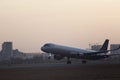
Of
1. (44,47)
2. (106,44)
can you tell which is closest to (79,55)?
(44,47)

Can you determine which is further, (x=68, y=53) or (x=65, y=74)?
(x=68, y=53)

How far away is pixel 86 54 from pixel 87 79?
2696 inches

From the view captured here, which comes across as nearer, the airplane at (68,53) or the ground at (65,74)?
the ground at (65,74)

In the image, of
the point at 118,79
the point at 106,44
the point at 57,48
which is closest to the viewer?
the point at 118,79

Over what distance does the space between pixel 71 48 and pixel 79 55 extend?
10.3ft

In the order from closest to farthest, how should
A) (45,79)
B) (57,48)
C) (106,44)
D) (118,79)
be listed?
1. (118,79)
2. (45,79)
3. (57,48)
4. (106,44)

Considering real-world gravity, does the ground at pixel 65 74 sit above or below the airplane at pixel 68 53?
below

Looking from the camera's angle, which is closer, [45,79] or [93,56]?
[45,79]

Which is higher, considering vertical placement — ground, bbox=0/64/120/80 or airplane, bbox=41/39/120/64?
airplane, bbox=41/39/120/64

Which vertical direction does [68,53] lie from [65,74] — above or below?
above

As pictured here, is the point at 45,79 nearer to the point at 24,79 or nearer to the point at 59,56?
the point at 24,79

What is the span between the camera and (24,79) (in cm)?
3644

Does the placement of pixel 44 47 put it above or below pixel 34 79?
above

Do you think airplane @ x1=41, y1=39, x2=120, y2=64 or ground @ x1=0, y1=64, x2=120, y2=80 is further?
airplane @ x1=41, y1=39, x2=120, y2=64
